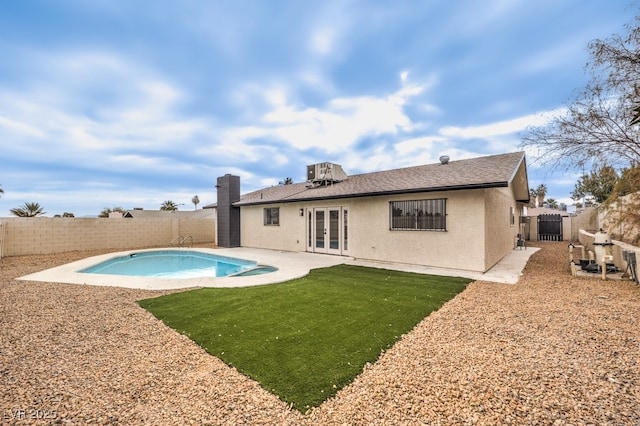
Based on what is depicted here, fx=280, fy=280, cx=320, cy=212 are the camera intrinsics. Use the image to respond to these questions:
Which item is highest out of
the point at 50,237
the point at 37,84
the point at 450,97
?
the point at 450,97

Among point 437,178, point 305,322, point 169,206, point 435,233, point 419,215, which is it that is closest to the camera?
point 305,322

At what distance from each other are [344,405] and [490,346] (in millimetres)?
2538

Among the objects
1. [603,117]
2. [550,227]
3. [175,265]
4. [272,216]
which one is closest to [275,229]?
[272,216]

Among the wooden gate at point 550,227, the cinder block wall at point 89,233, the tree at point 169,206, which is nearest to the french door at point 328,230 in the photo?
the cinder block wall at point 89,233

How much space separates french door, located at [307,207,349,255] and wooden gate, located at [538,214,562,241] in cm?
1710

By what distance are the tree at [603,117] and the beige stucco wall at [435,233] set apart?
241cm

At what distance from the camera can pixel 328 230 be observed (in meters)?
13.5

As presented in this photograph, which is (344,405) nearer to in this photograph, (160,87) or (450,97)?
(160,87)

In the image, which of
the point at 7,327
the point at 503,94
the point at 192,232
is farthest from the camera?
the point at 192,232

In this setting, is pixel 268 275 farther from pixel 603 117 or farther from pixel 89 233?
pixel 89 233

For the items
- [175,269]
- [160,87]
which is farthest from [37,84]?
[175,269]

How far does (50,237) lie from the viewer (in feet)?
50.7

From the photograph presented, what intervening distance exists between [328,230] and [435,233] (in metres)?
5.07

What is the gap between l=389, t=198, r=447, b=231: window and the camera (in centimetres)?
996
